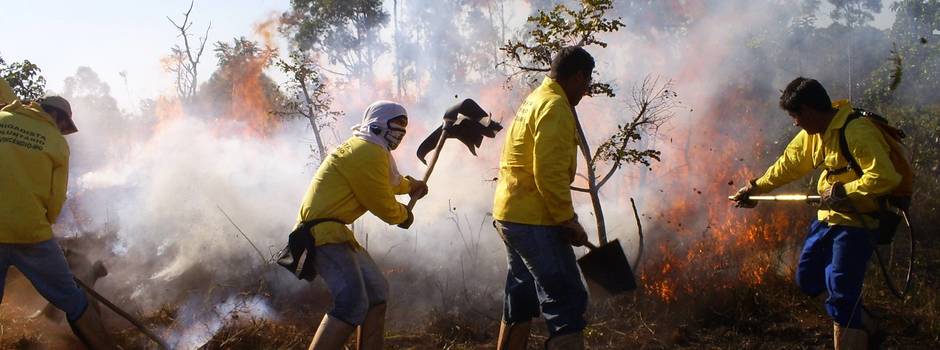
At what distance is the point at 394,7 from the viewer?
1079 inches

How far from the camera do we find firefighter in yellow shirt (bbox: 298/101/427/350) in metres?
3.67

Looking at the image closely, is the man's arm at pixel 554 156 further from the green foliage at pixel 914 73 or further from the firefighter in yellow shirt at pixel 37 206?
the green foliage at pixel 914 73

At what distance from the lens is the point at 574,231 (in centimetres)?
336

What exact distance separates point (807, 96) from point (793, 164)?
2.14ft

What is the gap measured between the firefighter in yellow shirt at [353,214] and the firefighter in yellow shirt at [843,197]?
257 cm

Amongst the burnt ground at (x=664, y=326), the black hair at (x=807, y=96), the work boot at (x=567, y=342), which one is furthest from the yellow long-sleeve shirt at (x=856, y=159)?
the work boot at (x=567, y=342)

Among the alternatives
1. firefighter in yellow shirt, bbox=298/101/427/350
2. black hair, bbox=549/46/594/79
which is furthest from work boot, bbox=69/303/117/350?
black hair, bbox=549/46/594/79

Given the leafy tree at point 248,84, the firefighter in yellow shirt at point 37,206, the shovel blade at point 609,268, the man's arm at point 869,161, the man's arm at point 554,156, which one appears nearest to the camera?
the man's arm at point 554,156

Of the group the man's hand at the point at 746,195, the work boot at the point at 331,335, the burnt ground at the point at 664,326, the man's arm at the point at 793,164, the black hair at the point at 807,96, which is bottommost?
the burnt ground at the point at 664,326

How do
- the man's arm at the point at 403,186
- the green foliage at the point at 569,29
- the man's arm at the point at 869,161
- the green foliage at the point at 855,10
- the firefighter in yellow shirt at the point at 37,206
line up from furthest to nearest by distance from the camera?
the green foliage at the point at 855,10 < the green foliage at the point at 569,29 < the man's arm at the point at 403,186 < the firefighter in yellow shirt at the point at 37,206 < the man's arm at the point at 869,161

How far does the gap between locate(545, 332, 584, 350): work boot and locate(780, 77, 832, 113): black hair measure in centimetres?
200

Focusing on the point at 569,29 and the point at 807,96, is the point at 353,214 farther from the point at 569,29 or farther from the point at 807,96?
the point at 569,29

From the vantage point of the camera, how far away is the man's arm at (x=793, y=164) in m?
4.20

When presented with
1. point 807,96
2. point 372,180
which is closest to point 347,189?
point 372,180
